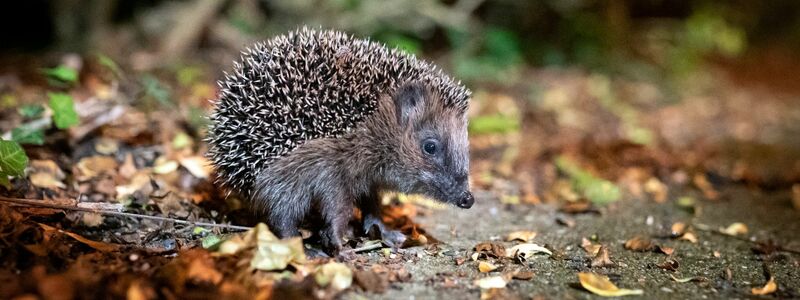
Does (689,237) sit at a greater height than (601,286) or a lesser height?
greater

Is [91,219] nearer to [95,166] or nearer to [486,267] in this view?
[95,166]

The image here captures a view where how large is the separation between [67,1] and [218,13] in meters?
2.29

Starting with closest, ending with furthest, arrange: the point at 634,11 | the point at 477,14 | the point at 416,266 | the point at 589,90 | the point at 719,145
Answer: the point at 416,266, the point at 719,145, the point at 589,90, the point at 477,14, the point at 634,11

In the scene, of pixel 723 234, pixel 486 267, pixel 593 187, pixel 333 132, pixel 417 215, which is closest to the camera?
pixel 486 267

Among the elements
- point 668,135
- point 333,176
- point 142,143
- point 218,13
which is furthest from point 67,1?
point 668,135

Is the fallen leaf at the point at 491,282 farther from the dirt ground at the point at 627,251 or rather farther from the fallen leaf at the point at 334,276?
the fallen leaf at the point at 334,276

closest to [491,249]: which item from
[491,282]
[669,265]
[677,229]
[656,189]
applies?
[491,282]

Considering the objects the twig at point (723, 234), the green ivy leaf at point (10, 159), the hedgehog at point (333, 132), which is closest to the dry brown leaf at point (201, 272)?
the hedgehog at point (333, 132)

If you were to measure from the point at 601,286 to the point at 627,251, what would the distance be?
43.9 inches

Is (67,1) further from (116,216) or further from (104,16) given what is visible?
(116,216)

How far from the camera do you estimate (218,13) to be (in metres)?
11.5

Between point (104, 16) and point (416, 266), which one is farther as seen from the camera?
point (104, 16)

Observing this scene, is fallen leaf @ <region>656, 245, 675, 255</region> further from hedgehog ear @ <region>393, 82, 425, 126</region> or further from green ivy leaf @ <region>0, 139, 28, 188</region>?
green ivy leaf @ <region>0, 139, 28, 188</region>

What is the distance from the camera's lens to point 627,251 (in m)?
5.08
